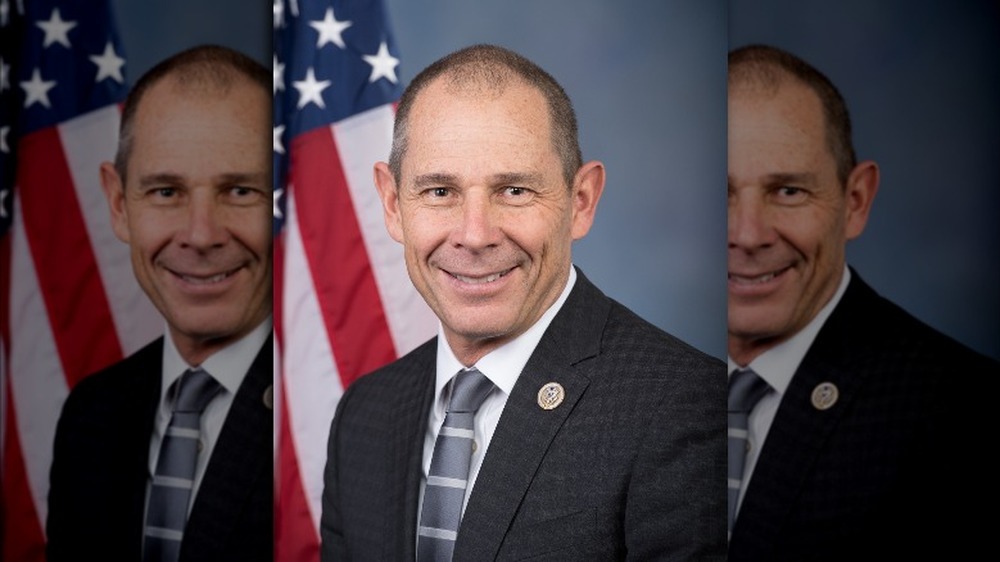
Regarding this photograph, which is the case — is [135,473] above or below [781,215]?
below

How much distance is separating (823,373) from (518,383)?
Result: 0.78 m

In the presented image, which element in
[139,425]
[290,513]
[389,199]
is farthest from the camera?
[139,425]

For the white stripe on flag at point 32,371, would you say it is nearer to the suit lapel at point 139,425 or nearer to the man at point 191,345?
the man at point 191,345

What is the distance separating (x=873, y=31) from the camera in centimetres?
287

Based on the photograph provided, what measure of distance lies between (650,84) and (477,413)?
1.00 metres

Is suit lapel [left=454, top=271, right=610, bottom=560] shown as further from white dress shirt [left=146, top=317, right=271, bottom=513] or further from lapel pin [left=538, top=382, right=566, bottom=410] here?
white dress shirt [left=146, top=317, right=271, bottom=513]

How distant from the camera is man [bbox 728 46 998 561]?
2.73m

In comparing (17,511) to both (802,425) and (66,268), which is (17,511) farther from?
(802,425)

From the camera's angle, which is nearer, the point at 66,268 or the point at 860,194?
the point at 860,194

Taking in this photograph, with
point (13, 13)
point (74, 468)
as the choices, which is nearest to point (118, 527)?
point (74, 468)

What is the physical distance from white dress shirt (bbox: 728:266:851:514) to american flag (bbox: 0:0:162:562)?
1808 millimetres

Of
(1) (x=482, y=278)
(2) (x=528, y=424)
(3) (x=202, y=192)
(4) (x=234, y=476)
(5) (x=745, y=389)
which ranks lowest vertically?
(4) (x=234, y=476)

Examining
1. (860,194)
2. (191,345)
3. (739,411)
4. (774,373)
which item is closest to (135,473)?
(191,345)

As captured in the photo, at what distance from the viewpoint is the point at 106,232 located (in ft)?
11.6
